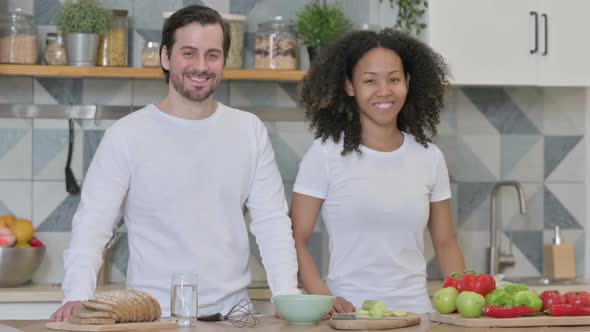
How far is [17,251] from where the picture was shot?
11.7ft

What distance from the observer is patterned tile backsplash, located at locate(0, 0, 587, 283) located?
3895 mm

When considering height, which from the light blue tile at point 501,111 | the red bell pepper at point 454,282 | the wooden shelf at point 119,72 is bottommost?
the red bell pepper at point 454,282

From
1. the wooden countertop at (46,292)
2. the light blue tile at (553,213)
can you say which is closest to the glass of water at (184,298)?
the wooden countertop at (46,292)

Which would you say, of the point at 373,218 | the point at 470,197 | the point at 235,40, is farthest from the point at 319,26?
the point at 373,218

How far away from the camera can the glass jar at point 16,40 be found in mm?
3664

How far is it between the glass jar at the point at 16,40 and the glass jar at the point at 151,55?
0.39 metres

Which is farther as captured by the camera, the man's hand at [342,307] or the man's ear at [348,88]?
the man's ear at [348,88]

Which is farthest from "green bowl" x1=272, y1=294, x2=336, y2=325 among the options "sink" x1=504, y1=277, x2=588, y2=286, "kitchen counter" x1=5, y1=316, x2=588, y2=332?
"sink" x1=504, y1=277, x2=588, y2=286

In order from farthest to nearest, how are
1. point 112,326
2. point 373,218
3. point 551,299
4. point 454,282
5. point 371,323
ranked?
point 373,218, point 454,282, point 551,299, point 371,323, point 112,326

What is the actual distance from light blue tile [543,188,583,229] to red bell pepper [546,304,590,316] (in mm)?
1933

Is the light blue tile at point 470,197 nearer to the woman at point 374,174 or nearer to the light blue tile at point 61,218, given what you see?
the woman at point 374,174

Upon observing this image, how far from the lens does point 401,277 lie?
289 centimetres

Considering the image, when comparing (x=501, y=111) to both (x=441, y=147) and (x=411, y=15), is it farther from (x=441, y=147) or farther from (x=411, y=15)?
(x=411, y=15)

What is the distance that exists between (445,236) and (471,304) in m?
0.73
